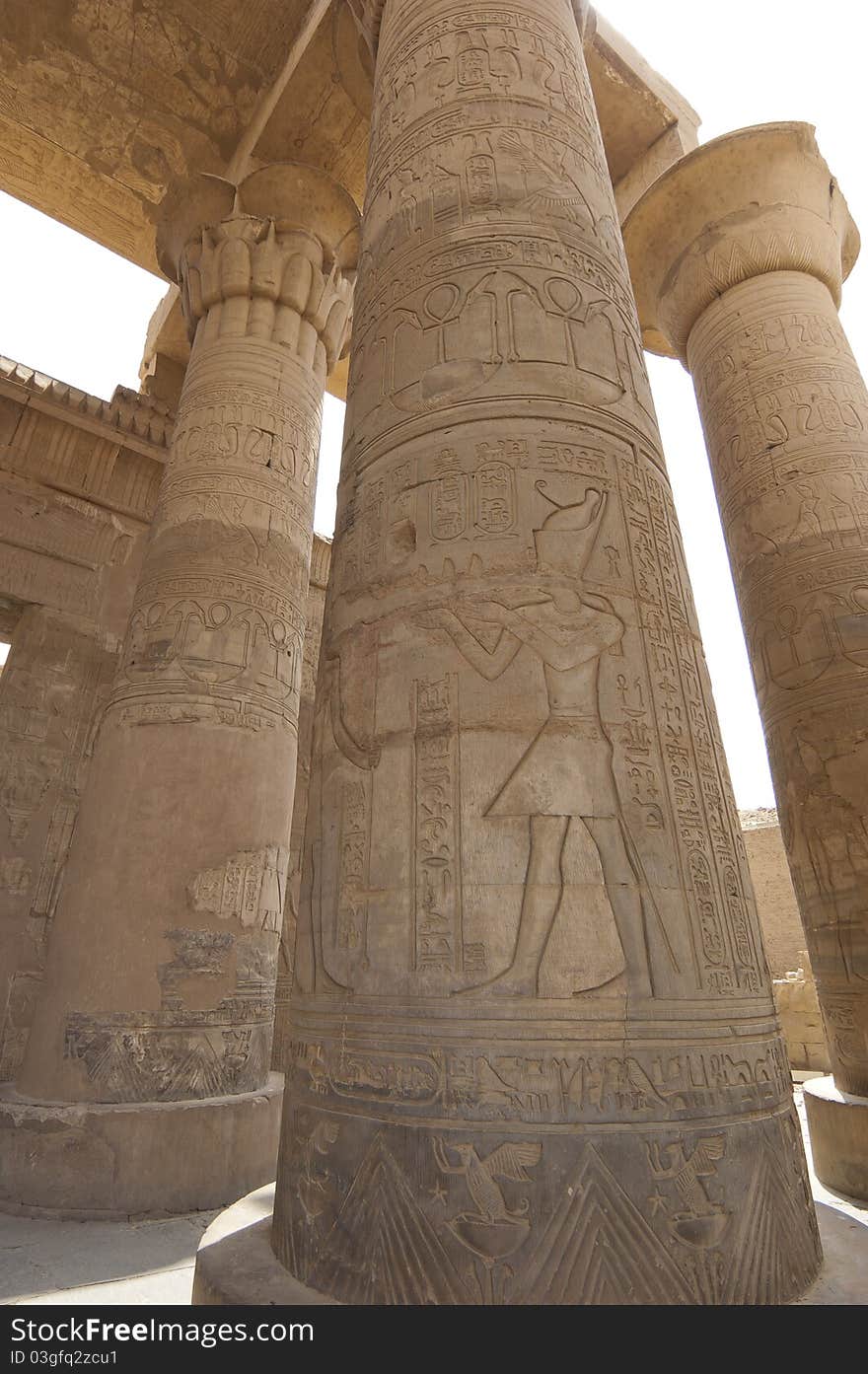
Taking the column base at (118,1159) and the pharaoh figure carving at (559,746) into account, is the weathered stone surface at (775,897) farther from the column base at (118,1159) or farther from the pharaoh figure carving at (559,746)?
the pharaoh figure carving at (559,746)

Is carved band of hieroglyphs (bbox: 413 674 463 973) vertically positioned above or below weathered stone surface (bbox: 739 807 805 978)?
below

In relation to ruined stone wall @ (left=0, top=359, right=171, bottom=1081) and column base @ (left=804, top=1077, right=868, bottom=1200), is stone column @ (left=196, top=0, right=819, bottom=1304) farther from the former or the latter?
ruined stone wall @ (left=0, top=359, right=171, bottom=1081)

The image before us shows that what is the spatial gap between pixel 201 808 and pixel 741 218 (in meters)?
5.32

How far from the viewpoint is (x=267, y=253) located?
5.69 m

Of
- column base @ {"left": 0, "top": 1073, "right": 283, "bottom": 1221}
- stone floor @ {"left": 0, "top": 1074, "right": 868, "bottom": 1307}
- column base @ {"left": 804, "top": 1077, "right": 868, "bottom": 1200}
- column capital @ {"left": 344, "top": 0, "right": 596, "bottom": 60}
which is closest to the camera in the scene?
stone floor @ {"left": 0, "top": 1074, "right": 868, "bottom": 1307}

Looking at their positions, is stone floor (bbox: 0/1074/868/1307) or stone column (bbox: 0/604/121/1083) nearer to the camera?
stone floor (bbox: 0/1074/868/1307)

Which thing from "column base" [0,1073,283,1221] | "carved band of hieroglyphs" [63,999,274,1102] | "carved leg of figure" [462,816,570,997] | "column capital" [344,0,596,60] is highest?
"column capital" [344,0,596,60]

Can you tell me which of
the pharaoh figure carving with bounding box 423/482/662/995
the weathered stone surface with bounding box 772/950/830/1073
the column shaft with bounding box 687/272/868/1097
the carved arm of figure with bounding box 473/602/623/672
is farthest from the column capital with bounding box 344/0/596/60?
the weathered stone surface with bounding box 772/950/830/1073

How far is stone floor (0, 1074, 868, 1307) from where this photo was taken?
1899 mm

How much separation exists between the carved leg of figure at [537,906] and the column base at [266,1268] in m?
0.66

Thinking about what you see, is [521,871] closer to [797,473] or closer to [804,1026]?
[797,473]

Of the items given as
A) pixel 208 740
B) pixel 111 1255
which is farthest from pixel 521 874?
pixel 208 740

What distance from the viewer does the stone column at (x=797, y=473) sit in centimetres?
361
